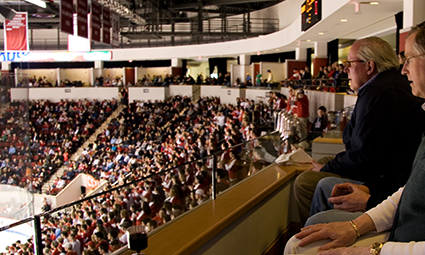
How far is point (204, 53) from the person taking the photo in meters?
22.3

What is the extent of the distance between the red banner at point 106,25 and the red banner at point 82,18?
212 centimetres

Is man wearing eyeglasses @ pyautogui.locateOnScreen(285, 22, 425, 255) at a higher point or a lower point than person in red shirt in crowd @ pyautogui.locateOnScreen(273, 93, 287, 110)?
lower

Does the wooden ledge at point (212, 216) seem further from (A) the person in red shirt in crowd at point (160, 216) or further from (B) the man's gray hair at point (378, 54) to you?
(B) the man's gray hair at point (378, 54)

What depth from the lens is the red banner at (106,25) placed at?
40.9ft

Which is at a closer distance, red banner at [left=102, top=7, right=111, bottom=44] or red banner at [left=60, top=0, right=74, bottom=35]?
red banner at [left=60, top=0, right=74, bottom=35]

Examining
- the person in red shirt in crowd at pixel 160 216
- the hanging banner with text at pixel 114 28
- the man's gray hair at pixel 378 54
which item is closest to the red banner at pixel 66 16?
the hanging banner with text at pixel 114 28

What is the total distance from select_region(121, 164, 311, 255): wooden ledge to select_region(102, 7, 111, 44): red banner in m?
10.8

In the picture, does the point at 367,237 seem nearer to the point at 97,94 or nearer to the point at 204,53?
the point at 204,53

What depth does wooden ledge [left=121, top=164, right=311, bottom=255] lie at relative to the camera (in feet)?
5.92

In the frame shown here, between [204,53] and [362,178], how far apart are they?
20.9 m

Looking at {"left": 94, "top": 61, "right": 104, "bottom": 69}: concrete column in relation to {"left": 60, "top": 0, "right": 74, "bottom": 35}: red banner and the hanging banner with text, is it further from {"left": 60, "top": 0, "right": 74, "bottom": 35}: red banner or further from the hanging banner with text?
{"left": 60, "top": 0, "right": 74, "bottom": 35}: red banner

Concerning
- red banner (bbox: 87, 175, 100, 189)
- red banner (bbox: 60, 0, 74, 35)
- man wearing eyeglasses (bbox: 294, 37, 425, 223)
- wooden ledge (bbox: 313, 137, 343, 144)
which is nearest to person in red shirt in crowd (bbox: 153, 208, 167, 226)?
man wearing eyeglasses (bbox: 294, 37, 425, 223)

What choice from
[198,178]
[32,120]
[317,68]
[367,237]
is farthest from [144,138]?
[367,237]

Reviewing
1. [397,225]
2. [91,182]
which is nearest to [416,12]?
[397,225]
